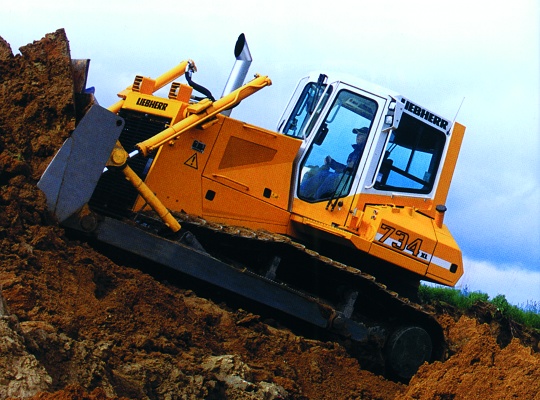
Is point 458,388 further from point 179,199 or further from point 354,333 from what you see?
point 179,199

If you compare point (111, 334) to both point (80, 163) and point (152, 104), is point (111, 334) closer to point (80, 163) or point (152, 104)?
point (80, 163)

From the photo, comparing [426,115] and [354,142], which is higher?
[426,115]

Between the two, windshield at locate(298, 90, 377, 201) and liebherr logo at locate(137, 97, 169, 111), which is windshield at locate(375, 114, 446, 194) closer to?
windshield at locate(298, 90, 377, 201)

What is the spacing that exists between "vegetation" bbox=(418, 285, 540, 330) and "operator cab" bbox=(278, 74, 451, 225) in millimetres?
6802

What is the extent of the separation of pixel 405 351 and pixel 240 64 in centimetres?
372

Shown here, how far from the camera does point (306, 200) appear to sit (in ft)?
32.5

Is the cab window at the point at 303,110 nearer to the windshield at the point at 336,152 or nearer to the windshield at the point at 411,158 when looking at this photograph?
the windshield at the point at 336,152

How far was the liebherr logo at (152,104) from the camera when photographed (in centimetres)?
958

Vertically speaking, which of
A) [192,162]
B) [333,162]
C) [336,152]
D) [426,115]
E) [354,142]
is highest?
[426,115]

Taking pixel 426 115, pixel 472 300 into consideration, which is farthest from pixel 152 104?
pixel 472 300

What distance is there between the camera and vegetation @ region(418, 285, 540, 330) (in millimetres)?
16797

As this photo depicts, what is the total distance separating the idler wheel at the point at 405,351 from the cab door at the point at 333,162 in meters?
1.45

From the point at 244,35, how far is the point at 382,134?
1902mm

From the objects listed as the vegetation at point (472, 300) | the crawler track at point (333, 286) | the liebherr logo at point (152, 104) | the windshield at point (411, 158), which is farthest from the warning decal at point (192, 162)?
the vegetation at point (472, 300)
